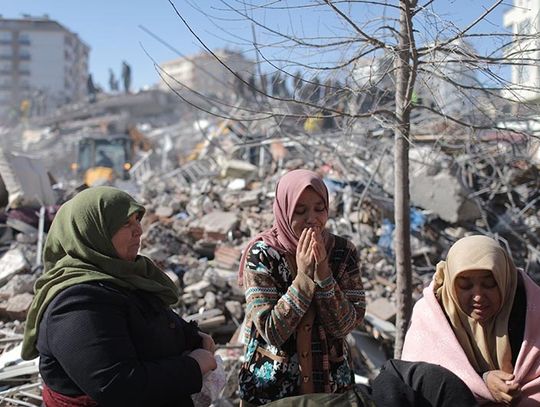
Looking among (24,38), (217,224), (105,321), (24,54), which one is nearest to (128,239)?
(105,321)

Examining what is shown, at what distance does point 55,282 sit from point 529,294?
1.73 metres

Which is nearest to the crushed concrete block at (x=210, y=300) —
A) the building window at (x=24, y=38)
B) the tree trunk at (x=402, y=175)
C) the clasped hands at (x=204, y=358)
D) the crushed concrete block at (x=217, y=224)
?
the tree trunk at (x=402, y=175)

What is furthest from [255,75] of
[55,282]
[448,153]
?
[448,153]

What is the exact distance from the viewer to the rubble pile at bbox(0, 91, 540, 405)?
4.40 metres

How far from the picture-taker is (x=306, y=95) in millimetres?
2789

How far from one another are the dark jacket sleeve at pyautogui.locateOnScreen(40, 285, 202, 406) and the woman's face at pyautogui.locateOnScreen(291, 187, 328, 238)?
692 mm

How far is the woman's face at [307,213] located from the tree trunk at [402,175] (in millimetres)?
885

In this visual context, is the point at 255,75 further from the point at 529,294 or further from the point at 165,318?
the point at 529,294

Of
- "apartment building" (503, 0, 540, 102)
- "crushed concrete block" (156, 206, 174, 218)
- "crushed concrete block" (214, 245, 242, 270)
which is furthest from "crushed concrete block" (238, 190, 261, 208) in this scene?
"apartment building" (503, 0, 540, 102)

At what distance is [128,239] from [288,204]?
0.61 m

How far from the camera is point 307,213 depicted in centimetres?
179

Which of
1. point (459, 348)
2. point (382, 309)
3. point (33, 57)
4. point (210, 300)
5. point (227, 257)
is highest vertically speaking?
point (33, 57)

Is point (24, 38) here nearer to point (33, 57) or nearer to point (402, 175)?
point (33, 57)

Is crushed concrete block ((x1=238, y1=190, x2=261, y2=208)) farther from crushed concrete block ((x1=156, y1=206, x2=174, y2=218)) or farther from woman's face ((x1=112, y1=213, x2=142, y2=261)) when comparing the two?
woman's face ((x1=112, y1=213, x2=142, y2=261))
